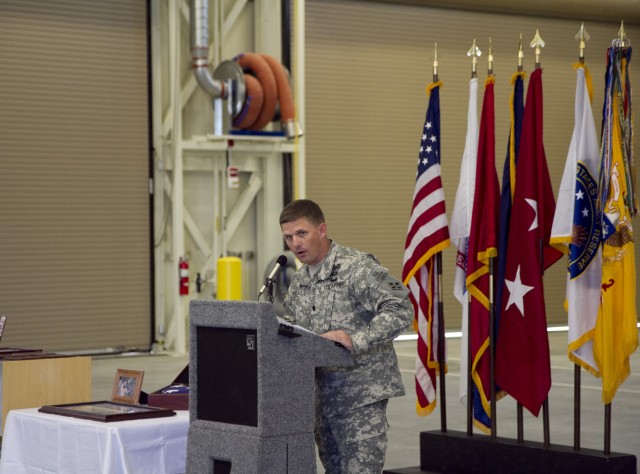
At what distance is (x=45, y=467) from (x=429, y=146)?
2740 millimetres

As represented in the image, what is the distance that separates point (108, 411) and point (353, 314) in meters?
1.01

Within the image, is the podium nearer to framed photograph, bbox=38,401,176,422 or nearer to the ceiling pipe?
framed photograph, bbox=38,401,176,422

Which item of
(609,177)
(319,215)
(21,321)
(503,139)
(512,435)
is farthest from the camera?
(503,139)

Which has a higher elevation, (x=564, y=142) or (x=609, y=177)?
(x=564, y=142)

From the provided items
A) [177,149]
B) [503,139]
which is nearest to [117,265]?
[177,149]

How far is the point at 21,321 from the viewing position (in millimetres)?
11703

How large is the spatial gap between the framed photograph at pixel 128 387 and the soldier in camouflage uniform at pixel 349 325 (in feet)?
2.60

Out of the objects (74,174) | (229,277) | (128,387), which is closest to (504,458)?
(128,387)

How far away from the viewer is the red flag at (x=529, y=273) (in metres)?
5.39

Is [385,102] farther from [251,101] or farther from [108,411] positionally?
[108,411]

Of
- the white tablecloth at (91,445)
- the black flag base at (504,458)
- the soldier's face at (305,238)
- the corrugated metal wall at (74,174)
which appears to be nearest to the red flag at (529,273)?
the black flag base at (504,458)

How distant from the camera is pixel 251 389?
372 centimetres

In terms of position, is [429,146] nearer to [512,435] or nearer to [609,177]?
[609,177]

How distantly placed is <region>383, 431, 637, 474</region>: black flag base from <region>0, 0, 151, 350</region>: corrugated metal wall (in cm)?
677
